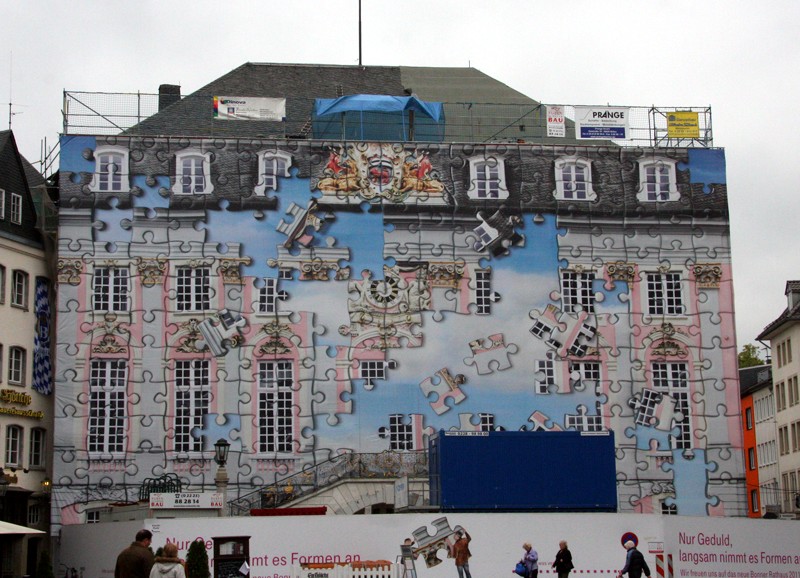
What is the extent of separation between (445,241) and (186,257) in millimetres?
11358

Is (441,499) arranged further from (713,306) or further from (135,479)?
(713,306)

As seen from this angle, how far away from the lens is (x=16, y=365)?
5966 cm

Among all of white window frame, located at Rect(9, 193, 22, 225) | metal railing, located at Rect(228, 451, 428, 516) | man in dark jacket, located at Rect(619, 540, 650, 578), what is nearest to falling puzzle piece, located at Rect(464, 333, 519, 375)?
metal railing, located at Rect(228, 451, 428, 516)

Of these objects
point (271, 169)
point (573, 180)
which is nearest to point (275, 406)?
point (271, 169)

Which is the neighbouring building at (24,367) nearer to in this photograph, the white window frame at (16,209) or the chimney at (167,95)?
the white window frame at (16,209)

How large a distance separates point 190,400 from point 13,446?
7811 millimetres

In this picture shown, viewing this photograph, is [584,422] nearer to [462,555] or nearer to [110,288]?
[462,555]

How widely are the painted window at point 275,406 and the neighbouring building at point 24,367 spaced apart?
941cm

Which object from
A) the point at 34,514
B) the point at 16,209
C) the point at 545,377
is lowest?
the point at 34,514

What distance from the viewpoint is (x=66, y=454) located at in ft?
191

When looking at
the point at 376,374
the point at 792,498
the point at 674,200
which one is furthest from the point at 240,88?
the point at 792,498

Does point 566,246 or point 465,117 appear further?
point 465,117

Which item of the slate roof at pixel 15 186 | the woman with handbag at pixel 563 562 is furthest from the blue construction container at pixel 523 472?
the slate roof at pixel 15 186

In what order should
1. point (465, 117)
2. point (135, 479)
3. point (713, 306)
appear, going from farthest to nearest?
point (465, 117) < point (713, 306) < point (135, 479)
